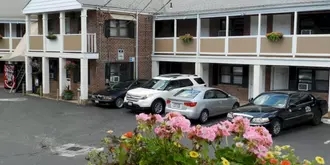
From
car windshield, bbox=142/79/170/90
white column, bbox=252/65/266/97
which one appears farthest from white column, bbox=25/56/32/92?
white column, bbox=252/65/266/97

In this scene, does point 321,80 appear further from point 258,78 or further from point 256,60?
point 256,60

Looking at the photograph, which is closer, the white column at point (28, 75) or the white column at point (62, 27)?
the white column at point (62, 27)

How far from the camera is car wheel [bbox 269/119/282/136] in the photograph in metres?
12.8

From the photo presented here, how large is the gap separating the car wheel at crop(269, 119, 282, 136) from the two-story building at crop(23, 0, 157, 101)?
12147mm

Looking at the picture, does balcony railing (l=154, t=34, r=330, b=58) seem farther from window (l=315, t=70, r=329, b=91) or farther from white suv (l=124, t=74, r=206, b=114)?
white suv (l=124, t=74, r=206, b=114)

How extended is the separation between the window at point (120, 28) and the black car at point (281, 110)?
1114cm

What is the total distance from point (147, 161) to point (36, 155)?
7363 mm

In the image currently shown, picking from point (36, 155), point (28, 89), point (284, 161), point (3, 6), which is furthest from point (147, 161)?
point (3, 6)

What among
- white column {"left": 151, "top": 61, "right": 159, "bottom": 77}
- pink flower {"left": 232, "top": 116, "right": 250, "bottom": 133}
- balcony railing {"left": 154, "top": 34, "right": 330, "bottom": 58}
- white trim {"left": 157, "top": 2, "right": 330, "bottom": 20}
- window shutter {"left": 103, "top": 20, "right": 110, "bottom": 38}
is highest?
white trim {"left": 157, "top": 2, "right": 330, "bottom": 20}

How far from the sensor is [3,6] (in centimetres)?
3553

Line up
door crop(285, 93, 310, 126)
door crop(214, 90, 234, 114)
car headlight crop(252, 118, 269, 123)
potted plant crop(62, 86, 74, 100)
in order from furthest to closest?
potted plant crop(62, 86, 74, 100)
door crop(214, 90, 234, 114)
door crop(285, 93, 310, 126)
car headlight crop(252, 118, 269, 123)

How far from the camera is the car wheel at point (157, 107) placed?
17.7m

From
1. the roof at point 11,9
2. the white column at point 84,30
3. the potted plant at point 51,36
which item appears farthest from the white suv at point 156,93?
the roof at point 11,9

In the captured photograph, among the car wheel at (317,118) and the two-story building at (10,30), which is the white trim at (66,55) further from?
the car wheel at (317,118)
